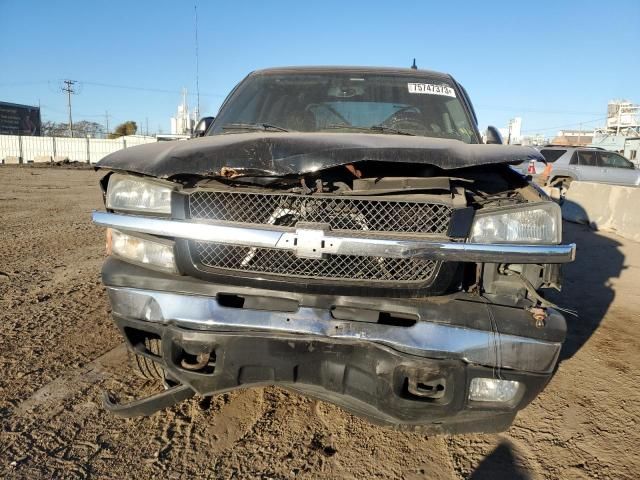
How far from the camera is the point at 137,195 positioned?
7.43 feet

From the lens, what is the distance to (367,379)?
2.00 m

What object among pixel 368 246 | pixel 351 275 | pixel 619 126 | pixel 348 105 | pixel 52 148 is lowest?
pixel 351 275

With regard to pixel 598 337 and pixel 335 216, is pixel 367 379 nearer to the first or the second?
pixel 335 216

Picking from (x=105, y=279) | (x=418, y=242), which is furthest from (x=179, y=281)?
(x=418, y=242)

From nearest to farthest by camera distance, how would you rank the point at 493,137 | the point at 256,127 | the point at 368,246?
the point at 368,246 → the point at 256,127 → the point at 493,137

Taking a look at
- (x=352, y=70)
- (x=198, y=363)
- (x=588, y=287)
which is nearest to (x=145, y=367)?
(x=198, y=363)

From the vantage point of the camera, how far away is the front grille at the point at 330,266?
2045 mm

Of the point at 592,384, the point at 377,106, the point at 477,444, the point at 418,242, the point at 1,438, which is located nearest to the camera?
the point at 418,242

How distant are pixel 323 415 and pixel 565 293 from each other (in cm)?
361

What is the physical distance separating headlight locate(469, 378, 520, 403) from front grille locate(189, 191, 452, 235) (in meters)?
0.67

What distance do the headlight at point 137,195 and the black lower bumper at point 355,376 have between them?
545mm

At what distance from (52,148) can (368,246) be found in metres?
43.0

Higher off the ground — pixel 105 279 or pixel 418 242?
pixel 418 242

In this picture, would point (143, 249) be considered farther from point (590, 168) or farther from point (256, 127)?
Result: point (590, 168)
